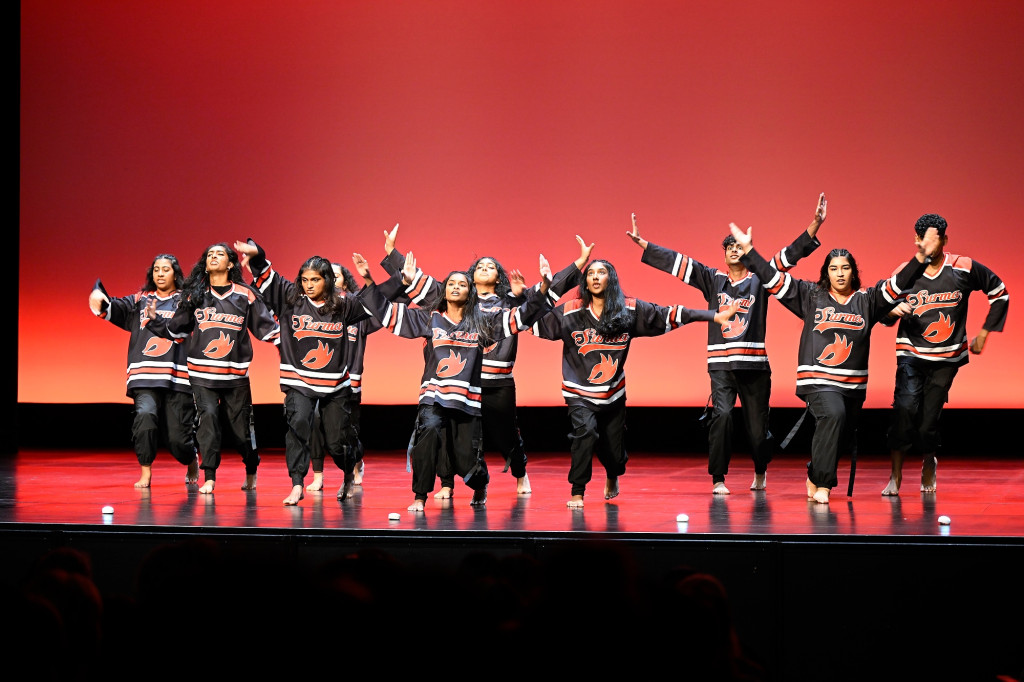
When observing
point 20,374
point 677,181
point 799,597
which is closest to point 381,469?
point 677,181

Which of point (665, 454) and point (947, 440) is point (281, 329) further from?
point (947, 440)

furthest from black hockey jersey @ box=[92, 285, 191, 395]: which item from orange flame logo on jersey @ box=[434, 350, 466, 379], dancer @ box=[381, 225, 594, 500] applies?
orange flame logo on jersey @ box=[434, 350, 466, 379]

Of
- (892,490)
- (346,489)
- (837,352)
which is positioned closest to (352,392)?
(346,489)

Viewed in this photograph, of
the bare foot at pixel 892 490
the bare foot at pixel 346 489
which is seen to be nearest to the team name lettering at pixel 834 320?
the bare foot at pixel 892 490

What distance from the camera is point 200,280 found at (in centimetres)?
646

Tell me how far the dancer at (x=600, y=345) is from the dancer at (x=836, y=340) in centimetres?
47

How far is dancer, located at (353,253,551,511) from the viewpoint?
5.41 meters

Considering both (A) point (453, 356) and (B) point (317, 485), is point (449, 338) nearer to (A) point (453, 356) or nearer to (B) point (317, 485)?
(A) point (453, 356)

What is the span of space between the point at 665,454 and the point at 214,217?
4275 millimetres

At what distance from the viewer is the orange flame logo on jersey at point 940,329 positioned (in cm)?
603

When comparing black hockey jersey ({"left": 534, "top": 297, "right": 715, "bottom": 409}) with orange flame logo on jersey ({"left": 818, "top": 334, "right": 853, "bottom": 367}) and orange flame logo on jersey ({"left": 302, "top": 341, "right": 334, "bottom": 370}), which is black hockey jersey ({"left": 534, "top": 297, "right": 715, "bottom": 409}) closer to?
orange flame logo on jersey ({"left": 818, "top": 334, "right": 853, "bottom": 367})

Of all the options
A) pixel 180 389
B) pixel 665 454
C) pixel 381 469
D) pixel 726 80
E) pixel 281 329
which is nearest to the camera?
pixel 281 329

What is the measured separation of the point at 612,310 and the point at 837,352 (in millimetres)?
1196

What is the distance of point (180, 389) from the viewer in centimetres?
671
